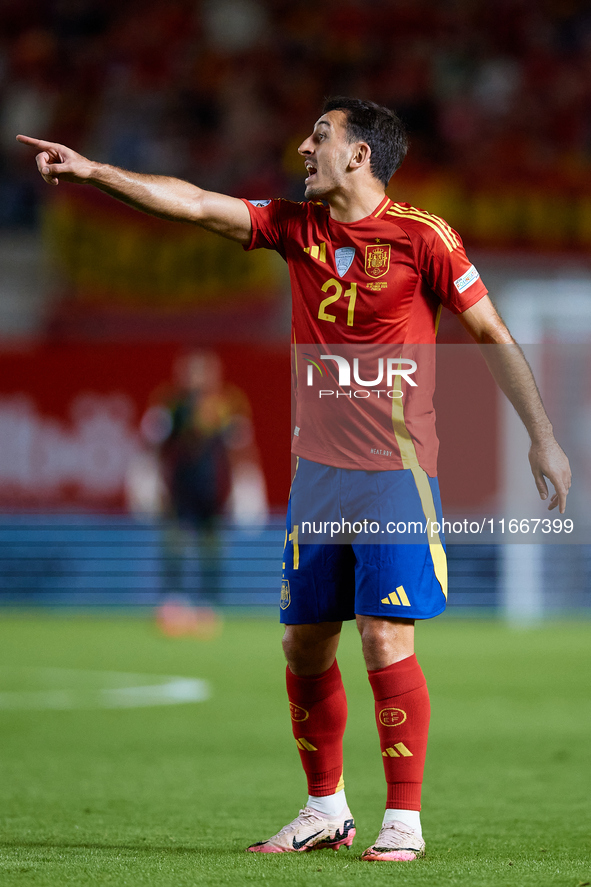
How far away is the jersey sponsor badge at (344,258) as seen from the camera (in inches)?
132

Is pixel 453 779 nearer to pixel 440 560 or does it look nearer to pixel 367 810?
pixel 367 810

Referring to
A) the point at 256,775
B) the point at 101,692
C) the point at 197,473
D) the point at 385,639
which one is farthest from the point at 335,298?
the point at 197,473

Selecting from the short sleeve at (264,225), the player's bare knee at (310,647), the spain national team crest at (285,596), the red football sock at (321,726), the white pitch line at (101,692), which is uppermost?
the short sleeve at (264,225)

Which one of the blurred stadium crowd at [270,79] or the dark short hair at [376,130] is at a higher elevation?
the blurred stadium crowd at [270,79]

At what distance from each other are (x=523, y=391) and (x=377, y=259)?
51 cm

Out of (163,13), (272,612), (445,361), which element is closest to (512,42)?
(163,13)

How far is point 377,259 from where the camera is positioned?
3.32 metres

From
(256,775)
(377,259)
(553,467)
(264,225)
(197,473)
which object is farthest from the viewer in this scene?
(197,473)

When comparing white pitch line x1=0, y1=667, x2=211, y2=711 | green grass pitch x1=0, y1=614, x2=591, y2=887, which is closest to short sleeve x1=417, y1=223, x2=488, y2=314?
green grass pitch x1=0, y1=614, x2=591, y2=887

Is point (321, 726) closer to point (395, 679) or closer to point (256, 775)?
point (395, 679)

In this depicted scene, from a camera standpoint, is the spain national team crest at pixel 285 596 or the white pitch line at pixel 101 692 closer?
the spain national team crest at pixel 285 596

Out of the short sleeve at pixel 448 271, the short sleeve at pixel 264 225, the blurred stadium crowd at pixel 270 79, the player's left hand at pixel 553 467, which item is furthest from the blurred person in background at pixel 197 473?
the player's left hand at pixel 553 467

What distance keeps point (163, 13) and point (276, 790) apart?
13168 millimetres

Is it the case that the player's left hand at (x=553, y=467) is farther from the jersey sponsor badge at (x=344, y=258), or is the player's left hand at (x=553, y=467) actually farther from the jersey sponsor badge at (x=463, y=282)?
the jersey sponsor badge at (x=344, y=258)
